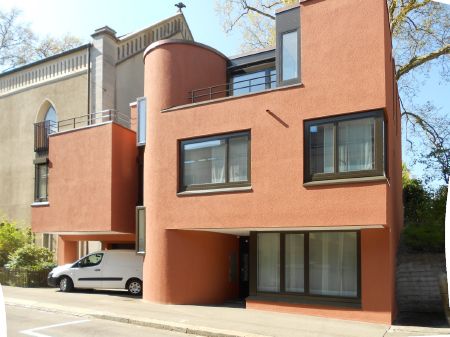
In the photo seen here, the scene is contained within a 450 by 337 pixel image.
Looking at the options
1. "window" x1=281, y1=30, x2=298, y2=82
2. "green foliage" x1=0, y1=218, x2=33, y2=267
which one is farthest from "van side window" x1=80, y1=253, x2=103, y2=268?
"window" x1=281, y1=30, x2=298, y2=82

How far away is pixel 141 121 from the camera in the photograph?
1736cm

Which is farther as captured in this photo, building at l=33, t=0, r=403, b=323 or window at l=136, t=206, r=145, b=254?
window at l=136, t=206, r=145, b=254

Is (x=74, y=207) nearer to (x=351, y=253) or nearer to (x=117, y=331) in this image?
(x=117, y=331)

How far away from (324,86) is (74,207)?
32.6 ft

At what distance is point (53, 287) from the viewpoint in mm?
→ 20406

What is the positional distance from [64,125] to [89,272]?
7687 millimetres

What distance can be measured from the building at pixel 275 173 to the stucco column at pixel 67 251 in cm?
381

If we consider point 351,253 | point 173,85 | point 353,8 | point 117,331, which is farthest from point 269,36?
point 117,331

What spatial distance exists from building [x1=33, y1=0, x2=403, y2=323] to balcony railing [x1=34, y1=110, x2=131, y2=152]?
467cm

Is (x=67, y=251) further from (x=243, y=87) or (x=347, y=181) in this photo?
(x=347, y=181)

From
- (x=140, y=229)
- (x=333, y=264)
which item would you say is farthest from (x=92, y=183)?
(x=333, y=264)

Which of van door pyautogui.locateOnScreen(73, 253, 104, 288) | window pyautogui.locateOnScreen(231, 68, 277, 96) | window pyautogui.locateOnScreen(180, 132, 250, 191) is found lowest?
van door pyautogui.locateOnScreen(73, 253, 104, 288)

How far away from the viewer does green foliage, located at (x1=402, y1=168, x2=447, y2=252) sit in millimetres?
15477

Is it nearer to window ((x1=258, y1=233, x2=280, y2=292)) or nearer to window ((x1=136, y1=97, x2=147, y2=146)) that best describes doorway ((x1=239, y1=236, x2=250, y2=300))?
window ((x1=258, y1=233, x2=280, y2=292))
